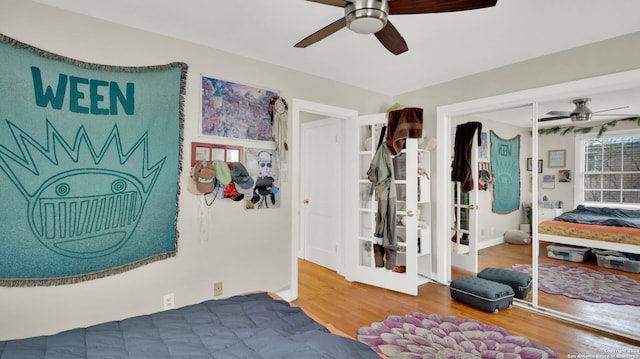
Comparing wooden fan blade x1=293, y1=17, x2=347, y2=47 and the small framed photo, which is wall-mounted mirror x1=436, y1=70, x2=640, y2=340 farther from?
wooden fan blade x1=293, y1=17, x2=347, y2=47

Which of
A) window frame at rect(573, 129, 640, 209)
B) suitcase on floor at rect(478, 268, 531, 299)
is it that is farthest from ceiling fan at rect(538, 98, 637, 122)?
suitcase on floor at rect(478, 268, 531, 299)

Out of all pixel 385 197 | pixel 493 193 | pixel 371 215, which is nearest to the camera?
pixel 493 193

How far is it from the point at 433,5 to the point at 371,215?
2520 mm

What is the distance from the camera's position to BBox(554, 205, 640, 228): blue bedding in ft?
8.79

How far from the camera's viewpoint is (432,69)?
3326mm

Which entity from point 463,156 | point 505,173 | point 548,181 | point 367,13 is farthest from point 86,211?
point 548,181

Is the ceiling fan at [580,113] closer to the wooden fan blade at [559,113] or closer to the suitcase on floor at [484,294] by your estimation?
the wooden fan blade at [559,113]

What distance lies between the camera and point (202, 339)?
4.41ft

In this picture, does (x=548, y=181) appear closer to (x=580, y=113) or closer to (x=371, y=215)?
(x=580, y=113)

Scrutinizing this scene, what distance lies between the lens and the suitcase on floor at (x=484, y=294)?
116 inches

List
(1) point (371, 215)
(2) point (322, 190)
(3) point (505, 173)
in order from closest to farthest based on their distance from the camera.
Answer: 1. (3) point (505, 173)
2. (1) point (371, 215)
3. (2) point (322, 190)

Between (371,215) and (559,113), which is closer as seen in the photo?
(559,113)

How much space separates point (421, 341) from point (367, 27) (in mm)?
2265

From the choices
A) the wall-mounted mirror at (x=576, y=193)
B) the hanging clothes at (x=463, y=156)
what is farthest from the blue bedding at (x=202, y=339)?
the hanging clothes at (x=463, y=156)
